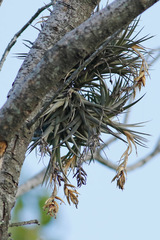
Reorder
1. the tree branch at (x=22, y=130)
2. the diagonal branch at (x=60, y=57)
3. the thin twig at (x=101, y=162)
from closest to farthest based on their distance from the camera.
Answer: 1. the diagonal branch at (x=60, y=57)
2. the tree branch at (x=22, y=130)
3. the thin twig at (x=101, y=162)

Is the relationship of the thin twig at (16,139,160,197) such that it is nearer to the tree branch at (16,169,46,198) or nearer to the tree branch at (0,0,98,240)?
the tree branch at (16,169,46,198)

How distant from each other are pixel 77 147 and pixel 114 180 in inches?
17.8

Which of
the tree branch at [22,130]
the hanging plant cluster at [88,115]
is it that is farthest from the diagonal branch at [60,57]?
the hanging plant cluster at [88,115]

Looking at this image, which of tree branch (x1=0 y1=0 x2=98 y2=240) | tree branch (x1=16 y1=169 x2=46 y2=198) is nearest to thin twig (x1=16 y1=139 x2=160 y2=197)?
tree branch (x1=16 y1=169 x2=46 y2=198)

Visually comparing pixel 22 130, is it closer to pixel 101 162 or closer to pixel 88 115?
pixel 88 115

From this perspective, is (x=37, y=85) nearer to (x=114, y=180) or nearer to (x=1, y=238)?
(x=1, y=238)

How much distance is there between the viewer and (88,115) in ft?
13.3

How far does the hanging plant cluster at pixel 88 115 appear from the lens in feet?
13.0

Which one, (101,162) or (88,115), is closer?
(88,115)

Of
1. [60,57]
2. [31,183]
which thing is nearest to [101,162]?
[31,183]

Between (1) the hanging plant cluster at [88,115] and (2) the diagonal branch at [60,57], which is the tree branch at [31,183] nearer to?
(1) the hanging plant cluster at [88,115]

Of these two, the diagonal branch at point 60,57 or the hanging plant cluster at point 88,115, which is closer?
the diagonal branch at point 60,57

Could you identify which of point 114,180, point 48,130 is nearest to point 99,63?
point 48,130

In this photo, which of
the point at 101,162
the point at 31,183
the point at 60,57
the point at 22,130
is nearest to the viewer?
the point at 60,57
